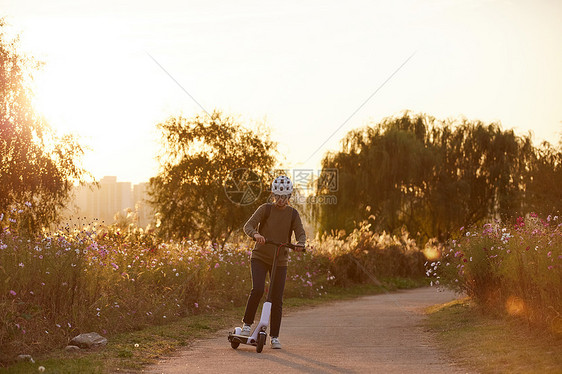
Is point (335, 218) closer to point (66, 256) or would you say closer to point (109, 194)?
point (66, 256)

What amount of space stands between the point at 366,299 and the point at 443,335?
401 inches

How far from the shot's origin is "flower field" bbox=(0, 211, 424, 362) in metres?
8.43

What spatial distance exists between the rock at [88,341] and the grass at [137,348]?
111 millimetres

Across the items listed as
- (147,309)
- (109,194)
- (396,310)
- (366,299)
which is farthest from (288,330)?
(109,194)

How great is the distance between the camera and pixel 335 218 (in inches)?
1372

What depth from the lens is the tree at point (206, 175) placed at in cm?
2902

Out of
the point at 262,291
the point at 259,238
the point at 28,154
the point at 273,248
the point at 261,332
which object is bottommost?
the point at 261,332

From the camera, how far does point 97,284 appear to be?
10.3 m

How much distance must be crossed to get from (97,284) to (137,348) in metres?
1.75

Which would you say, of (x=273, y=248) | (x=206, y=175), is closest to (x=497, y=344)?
(x=273, y=248)

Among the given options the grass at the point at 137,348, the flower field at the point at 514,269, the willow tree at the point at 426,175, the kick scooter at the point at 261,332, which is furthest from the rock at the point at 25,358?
the willow tree at the point at 426,175

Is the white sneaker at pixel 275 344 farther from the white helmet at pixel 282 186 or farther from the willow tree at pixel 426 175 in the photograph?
the willow tree at pixel 426 175

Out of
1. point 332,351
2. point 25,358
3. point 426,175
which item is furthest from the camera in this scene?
point 426,175

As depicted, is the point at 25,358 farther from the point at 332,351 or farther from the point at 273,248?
the point at 332,351
